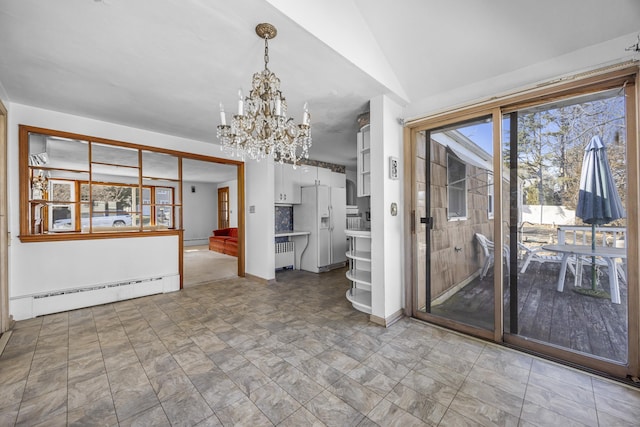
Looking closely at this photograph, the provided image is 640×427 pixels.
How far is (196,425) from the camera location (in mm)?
1455

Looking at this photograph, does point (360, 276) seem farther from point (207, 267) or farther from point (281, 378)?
point (207, 267)

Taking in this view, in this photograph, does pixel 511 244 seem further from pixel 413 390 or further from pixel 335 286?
pixel 335 286

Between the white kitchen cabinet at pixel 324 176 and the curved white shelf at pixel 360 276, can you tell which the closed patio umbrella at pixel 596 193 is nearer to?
the curved white shelf at pixel 360 276

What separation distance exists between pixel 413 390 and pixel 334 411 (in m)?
0.56

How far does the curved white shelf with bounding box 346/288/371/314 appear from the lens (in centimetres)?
300

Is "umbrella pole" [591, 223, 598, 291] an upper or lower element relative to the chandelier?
lower

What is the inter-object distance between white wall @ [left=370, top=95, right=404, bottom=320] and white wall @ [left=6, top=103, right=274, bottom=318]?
220 cm

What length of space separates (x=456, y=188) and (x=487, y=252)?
2.30ft

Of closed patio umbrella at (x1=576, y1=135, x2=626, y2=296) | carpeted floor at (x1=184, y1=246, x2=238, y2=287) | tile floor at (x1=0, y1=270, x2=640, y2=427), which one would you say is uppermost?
closed patio umbrella at (x1=576, y1=135, x2=626, y2=296)

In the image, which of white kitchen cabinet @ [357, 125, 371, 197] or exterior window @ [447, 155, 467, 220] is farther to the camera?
white kitchen cabinet @ [357, 125, 371, 197]

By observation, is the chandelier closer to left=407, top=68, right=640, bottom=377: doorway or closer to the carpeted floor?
left=407, top=68, right=640, bottom=377: doorway

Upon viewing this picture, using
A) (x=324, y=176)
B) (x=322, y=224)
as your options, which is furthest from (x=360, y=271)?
(x=324, y=176)

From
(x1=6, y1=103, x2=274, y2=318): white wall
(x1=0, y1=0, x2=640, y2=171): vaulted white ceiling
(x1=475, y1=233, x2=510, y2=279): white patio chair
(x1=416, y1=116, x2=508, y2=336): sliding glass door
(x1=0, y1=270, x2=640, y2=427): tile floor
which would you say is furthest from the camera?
(x1=6, y1=103, x2=274, y2=318): white wall

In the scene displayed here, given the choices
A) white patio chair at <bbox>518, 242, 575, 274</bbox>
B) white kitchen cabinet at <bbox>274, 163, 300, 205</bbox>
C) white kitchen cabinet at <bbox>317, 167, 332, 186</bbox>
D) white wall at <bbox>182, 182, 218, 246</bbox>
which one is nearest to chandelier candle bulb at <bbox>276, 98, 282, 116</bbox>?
white patio chair at <bbox>518, 242, 575, 274</bbox>
